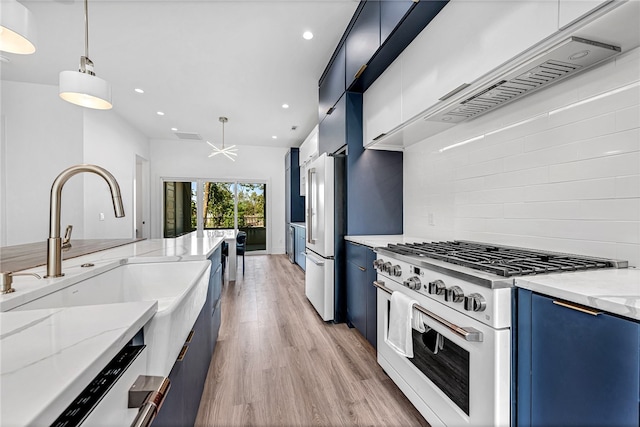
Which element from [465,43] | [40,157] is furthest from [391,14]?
[40,157]

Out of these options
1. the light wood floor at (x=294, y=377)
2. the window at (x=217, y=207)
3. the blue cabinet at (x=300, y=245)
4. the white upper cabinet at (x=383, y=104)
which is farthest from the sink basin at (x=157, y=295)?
the window at (x=217, y=207)

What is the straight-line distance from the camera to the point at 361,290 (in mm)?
2342

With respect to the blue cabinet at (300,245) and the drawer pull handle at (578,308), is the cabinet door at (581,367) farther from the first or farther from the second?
the blue cabinet at (300,245)

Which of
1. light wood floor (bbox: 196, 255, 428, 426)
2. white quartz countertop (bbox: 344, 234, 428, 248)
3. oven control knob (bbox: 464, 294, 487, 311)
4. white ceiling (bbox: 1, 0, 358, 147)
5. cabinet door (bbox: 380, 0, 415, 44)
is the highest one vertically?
white ceiling (bbox: 1, 0, 358, 147)

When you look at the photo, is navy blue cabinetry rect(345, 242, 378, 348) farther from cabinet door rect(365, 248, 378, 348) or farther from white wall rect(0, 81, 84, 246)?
white wall rect(0, 81, 84, 246)

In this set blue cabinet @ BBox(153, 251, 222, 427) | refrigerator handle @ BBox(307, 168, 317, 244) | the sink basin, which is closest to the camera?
the sink basin

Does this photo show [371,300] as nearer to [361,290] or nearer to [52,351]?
[361,290]

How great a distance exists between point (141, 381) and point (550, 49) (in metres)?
1.72

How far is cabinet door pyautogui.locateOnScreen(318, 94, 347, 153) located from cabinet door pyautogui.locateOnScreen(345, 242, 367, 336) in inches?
40.9

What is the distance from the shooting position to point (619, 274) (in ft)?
3.41

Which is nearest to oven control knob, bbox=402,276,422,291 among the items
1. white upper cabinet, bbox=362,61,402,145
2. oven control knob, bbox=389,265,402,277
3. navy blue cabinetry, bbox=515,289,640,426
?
oven control knob, bbox=389,265,402,277

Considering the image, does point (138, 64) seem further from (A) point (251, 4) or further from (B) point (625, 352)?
(B) point (625, 352)

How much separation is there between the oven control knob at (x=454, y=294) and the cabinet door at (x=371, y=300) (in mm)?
911

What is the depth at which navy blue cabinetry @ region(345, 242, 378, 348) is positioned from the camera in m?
2.16
